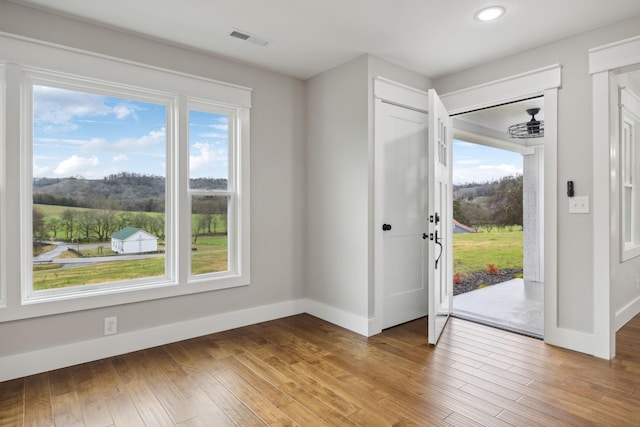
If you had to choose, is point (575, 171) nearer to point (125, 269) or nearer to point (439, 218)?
point (439, 218)

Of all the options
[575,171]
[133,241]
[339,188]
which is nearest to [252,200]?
[339,188]

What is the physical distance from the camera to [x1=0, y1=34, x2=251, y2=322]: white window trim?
2.55 meters

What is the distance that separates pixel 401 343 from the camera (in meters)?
3.22

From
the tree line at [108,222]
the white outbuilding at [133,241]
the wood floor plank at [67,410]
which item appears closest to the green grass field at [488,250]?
the tree line at [108,222]

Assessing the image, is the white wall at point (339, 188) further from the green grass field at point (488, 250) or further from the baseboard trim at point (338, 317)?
the green grass field at point (488, 250)

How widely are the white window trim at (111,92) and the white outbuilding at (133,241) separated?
0.21 meters

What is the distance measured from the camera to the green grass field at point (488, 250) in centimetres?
676

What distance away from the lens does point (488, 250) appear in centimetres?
691

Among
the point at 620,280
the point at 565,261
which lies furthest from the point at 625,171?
the point at 565,261

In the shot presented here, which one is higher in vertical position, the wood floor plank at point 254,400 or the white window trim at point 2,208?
the white window trim at point 2,208

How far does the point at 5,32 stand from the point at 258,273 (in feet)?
8.96

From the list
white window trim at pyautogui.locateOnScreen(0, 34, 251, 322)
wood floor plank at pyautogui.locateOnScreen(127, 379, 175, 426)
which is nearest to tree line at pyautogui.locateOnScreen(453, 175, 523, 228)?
white window trim at pyautogui.locateOnScreen(0, 34, 251, 322)

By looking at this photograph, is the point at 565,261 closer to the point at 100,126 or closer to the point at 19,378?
the point at 100,126

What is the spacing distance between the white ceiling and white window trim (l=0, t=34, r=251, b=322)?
0.99ft
